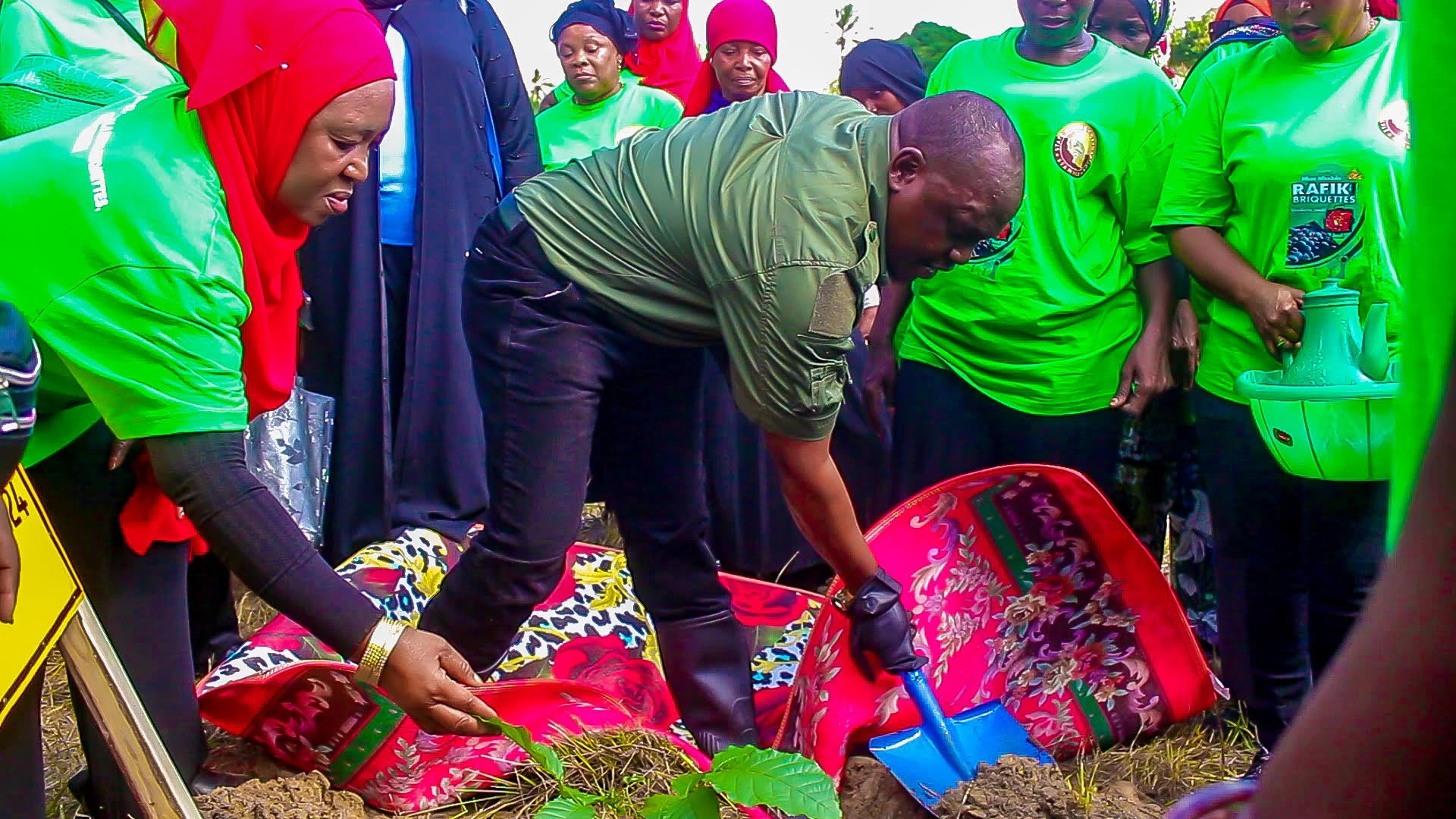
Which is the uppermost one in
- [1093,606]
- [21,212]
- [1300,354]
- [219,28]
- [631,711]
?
[219,28]

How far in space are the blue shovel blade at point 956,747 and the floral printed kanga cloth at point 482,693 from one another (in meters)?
0.43

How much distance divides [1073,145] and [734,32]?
5.41 feet

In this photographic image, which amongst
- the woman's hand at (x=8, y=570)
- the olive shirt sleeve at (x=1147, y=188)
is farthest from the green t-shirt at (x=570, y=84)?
the woman's hand at (x=8, y=570)

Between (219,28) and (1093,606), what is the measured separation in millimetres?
2090

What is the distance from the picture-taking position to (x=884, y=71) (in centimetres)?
411

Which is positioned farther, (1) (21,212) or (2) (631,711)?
(2) (631,711)

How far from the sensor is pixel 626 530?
2840mm

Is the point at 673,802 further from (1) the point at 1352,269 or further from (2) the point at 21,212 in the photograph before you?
(1) the point at 1352,269

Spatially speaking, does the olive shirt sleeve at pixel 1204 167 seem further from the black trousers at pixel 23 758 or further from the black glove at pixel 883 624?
the black trousers at pixel 23 758

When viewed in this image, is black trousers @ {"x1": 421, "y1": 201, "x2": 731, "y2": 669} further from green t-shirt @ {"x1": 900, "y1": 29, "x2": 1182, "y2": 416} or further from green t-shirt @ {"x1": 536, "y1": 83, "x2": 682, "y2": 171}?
green t-shirt @ {"x1": 536, "y1": 83, "x2": 682, "y2": 171}

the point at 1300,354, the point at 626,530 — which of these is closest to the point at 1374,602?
the point at 1300,354

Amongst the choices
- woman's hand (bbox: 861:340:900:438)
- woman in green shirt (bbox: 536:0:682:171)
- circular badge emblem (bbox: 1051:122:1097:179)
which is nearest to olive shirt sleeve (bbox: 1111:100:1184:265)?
circular badge emblem (bbox: 1051:122:1097:179)

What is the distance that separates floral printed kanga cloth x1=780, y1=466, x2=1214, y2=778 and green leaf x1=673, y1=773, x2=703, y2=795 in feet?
1.81

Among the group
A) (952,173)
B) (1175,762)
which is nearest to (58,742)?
(952,173)
